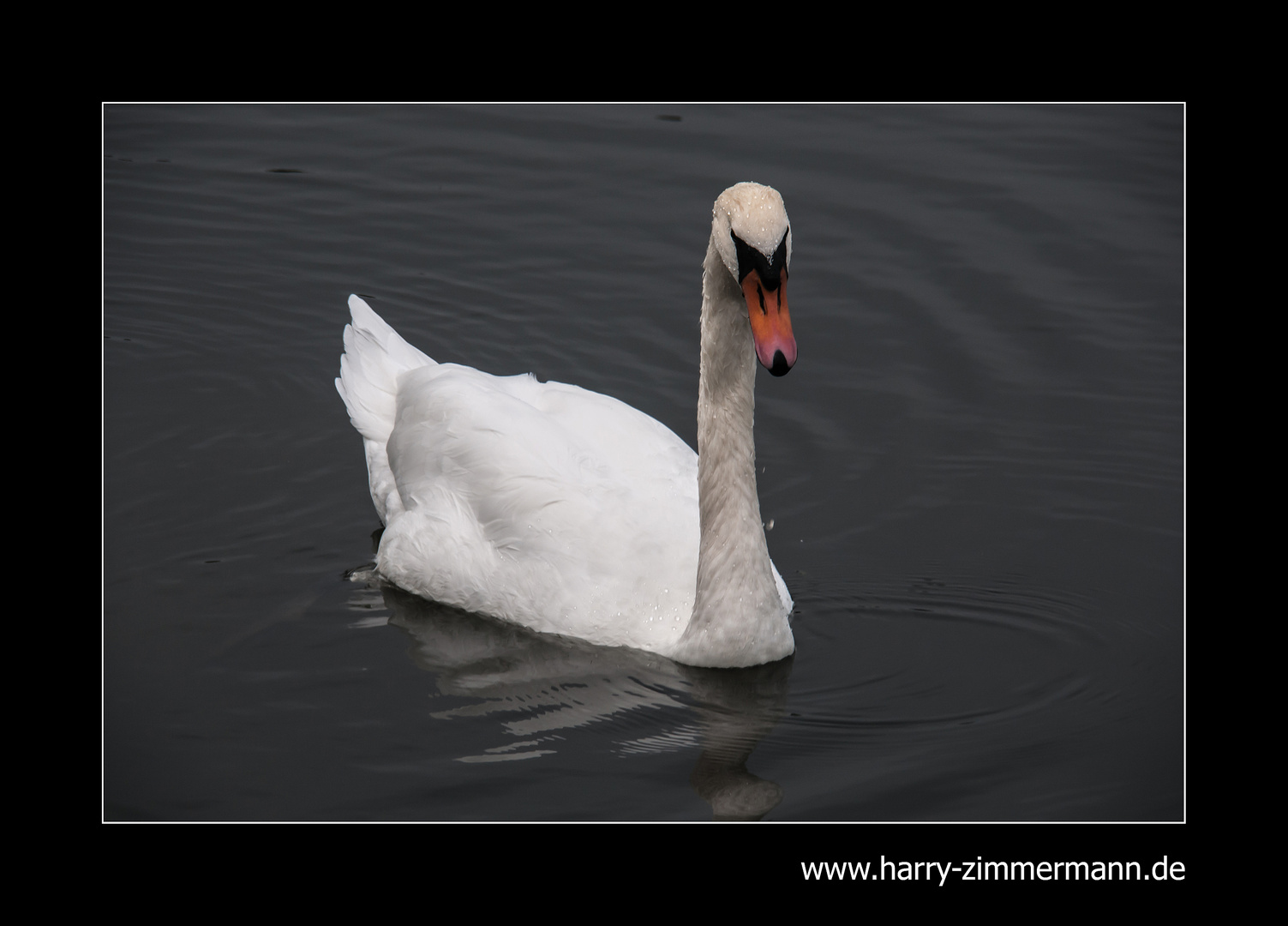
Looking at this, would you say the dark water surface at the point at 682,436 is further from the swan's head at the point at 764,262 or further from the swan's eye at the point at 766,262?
the swan's eye at the point at 766,262

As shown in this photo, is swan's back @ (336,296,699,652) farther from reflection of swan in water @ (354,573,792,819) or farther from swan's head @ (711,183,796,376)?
swan's head @ (711,183,796,376)

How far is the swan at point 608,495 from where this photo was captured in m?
6.90

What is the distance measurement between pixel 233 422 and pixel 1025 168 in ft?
26.3

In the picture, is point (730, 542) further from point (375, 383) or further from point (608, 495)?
point (375, 383)

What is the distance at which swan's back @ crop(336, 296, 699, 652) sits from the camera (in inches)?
309

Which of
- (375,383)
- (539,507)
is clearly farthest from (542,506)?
(375,383)

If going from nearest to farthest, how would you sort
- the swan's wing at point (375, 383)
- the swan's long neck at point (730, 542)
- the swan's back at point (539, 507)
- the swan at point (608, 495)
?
the swan at point (608, 495)
the swan's long neck at point (730, 542)
the swan's back at point (539, 507)
the swan's wing at point (375, 383)

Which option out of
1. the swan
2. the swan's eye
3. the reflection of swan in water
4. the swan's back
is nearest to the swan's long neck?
the swan

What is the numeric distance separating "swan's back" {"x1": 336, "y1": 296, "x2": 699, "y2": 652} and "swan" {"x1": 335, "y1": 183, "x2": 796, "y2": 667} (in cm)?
1

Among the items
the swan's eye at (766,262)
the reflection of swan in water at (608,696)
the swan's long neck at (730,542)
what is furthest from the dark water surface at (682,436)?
the swan's eye at (766,262)

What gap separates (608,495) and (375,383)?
2483 mm

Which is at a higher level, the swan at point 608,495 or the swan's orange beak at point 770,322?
the swan's orange beak at point 770,322

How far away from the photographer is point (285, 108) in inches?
623

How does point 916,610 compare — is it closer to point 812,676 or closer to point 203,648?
point 812,676
